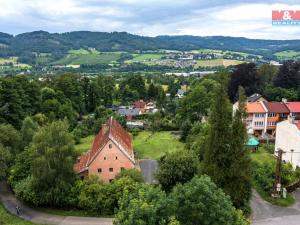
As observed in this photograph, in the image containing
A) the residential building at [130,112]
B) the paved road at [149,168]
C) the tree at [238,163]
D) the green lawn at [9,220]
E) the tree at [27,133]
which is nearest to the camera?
the tree at [238,163]

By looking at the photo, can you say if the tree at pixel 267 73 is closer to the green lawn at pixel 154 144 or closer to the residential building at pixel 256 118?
the residential building at pixel 256 118

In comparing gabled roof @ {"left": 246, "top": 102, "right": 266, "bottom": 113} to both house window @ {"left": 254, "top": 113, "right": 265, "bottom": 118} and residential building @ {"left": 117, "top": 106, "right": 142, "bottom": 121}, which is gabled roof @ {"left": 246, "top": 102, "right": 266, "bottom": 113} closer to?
house window @ {"left": 254, "top": 113, "right": 265, "bottom": 118}

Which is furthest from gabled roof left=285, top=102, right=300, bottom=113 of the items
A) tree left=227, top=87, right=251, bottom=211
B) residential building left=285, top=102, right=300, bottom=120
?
tree left=227, top=87, right=251, bottom=211

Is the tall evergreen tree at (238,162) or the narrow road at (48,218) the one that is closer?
the tall evergreen tree at (238,162)

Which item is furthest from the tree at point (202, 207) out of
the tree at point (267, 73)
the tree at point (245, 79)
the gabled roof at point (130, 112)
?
the tree at point (267, 73)

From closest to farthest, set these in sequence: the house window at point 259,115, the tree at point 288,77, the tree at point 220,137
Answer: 1. the tree at point 220,137
2. the house window at point 259,115
3. the tree at point 288,77

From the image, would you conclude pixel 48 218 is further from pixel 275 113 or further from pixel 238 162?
pixel 275 113

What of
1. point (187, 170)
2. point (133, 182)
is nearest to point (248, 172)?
point (187, 170)
